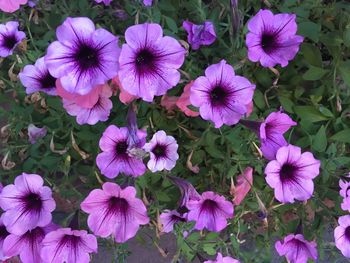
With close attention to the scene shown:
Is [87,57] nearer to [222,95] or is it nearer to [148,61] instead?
[148,61]

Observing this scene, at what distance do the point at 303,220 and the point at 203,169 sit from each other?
324 mm

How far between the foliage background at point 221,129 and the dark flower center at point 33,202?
108 mm

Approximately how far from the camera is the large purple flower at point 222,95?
3.44 feet

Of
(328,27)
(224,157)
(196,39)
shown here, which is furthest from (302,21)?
(224,157)

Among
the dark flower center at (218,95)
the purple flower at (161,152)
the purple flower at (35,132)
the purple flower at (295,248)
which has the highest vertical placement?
the dark flower center at (218,95)

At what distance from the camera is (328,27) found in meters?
1.44

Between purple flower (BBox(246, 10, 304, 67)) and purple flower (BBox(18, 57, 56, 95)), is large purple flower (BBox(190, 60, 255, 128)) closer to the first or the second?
purple flower (BBox(246, 10, 304, 67))

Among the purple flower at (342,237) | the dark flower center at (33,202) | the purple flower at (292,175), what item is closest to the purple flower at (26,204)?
the dark flower center at (33,202)

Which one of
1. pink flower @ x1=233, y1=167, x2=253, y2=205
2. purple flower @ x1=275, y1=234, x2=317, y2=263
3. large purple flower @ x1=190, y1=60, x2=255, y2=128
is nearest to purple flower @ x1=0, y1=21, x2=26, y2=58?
large purple flower @ x1=190, y1=60, x2=255, y2=128

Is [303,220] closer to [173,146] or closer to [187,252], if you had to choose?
[187,252]

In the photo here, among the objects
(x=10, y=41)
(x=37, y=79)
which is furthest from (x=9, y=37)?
(x=37, y=79)

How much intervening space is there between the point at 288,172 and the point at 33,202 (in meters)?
0.64

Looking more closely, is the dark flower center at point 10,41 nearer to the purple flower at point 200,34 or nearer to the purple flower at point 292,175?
the purple flower at point 200,34

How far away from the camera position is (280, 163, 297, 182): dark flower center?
1.18m
